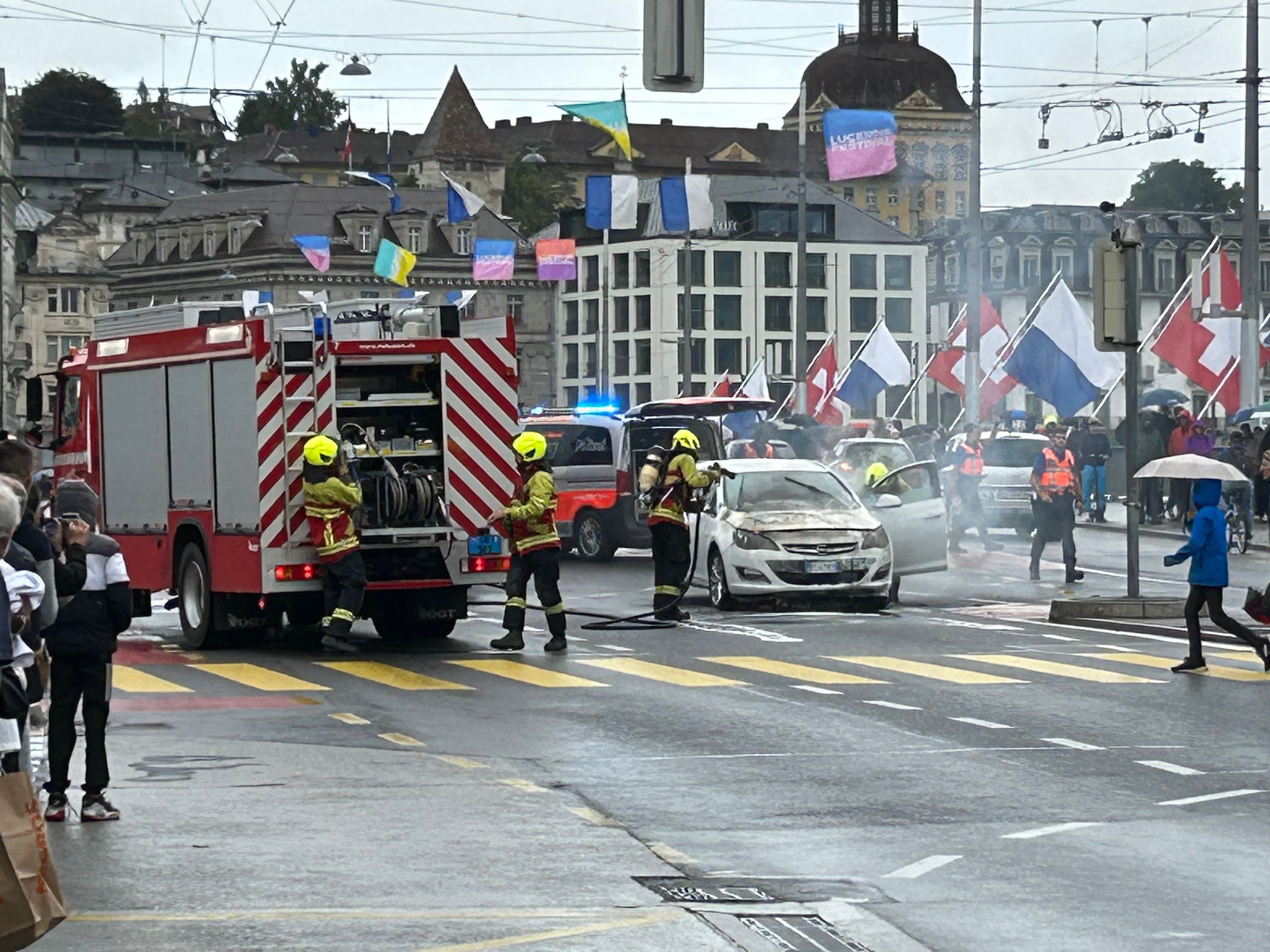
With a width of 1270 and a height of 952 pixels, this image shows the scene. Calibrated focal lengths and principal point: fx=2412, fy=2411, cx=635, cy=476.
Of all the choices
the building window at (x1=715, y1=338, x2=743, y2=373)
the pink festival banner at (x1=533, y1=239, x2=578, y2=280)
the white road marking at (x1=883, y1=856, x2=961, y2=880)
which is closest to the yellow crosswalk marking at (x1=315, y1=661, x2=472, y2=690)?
the white road marking at (x1=883, y1=856, x2=961, y2=880)

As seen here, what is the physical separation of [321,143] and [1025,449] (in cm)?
13157

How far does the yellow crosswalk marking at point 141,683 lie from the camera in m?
16.9

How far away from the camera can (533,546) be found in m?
20.0

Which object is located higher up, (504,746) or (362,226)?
(362,226)

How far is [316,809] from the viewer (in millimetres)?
11062

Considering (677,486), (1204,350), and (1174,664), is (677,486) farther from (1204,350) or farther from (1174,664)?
(1204,350)

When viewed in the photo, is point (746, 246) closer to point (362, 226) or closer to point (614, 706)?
point (362, 226)

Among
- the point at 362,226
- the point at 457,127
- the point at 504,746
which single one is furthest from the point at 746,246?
the point at 504,746

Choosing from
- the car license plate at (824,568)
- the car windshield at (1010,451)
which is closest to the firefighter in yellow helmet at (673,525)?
the car license plate at (824,568)

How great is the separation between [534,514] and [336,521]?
1.74m

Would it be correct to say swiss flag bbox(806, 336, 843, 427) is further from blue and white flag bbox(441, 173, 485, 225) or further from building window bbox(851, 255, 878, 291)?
building window bbox(851, 255, 878, 291)

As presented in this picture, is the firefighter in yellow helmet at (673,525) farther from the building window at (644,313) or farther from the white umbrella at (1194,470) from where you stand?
the building window at (644,313)

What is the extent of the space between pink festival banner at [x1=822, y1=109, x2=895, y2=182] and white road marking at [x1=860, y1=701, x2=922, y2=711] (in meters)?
26.0

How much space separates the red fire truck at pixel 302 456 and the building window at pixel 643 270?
95.5 metres
